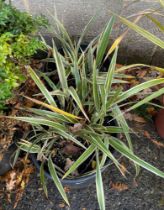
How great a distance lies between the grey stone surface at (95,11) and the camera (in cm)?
176

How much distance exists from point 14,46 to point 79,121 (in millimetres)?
469

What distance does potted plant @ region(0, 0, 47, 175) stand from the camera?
1.28 meters

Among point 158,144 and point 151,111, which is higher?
point 151,111

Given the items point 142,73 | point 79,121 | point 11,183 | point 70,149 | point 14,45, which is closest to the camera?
point 14,45

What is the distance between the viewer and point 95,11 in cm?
180

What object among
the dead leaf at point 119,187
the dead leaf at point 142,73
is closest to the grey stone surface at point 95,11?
the dead leaf at point 142,73

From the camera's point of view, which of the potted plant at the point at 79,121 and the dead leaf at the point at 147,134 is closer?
the potted plant at the point at 79,121

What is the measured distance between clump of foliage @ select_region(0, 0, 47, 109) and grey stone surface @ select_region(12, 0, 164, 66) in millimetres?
278

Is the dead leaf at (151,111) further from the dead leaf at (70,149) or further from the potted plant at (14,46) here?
the potted plant at (14,46)

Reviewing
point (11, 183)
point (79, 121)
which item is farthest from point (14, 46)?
point (11, 183)

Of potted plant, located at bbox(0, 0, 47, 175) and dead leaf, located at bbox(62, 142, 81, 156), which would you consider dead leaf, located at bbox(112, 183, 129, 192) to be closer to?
dead leaf, located at bbox(62, 142, 81, 156)

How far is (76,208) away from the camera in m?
1.73

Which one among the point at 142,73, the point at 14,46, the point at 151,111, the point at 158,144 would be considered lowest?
the point at 158,144

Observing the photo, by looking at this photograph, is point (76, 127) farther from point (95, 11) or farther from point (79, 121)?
point (95, 11)
